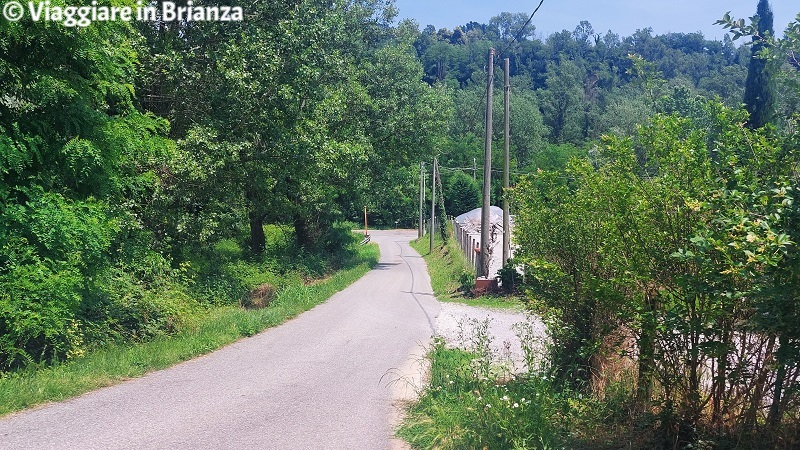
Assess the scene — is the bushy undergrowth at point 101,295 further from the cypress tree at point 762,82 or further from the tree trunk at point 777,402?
the cypress tree at point 762,82

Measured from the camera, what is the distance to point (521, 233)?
26.2 feet

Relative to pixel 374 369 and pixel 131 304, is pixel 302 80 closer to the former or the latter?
Answer: pixel 131 304

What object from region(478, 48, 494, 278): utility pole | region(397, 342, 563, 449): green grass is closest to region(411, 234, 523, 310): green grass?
region(478, 48, 494, 278): utility pole

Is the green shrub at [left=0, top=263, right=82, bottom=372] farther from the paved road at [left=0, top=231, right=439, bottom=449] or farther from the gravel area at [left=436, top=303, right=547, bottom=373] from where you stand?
the gravel area at [left=436, top=303, right=547, bottom=373]

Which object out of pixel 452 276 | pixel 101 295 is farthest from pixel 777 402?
pixel 452 276

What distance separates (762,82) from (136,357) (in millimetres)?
8832

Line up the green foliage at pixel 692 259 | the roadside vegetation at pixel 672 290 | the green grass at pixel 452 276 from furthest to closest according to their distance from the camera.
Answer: the green grass at pixel 452 276, the roadside vegetation at pixel 672 290, the green foliage at pixel 692 259

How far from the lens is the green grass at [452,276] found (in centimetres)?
2116

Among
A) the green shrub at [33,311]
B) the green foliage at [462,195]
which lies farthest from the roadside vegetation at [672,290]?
the green foliage at [462,195]

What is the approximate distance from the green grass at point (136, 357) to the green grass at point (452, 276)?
5.49 meters

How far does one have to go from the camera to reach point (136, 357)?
9.99 metres

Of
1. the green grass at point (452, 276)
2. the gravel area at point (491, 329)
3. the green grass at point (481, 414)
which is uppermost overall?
the green grass at point (481, 414)

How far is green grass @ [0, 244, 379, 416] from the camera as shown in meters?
7.68

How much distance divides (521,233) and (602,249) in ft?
8.06
